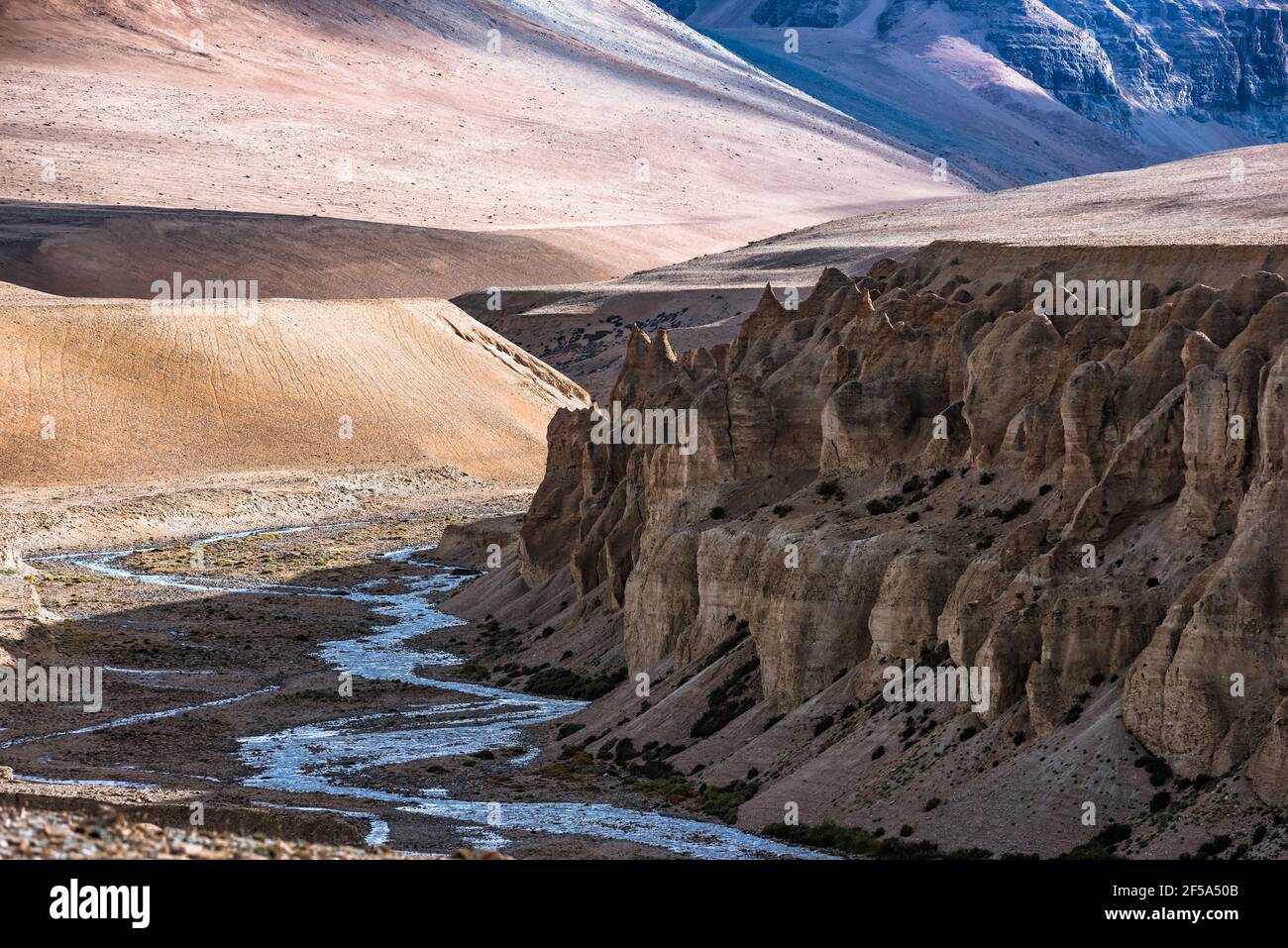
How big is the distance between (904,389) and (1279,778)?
871 inches

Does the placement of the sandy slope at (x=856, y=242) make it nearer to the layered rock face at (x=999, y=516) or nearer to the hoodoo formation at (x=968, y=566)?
the layered rock face at (x=999, y=516)

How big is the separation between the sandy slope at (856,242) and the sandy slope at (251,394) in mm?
18117

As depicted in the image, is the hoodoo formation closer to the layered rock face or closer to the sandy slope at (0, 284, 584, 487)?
the layered rock face

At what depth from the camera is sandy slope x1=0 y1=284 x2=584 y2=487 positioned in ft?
352

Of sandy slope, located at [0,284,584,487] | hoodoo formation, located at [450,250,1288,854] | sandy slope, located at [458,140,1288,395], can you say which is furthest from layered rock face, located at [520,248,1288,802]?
sandy slope, located at [458,140,1288,395]

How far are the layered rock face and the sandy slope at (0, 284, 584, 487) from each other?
4697 centimetres

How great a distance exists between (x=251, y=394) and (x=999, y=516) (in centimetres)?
7760

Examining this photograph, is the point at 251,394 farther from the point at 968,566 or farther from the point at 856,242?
the point at 968,566

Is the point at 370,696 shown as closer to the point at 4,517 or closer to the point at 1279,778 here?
the point at 1279,778

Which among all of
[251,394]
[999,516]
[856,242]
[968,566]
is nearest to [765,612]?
[999,516]

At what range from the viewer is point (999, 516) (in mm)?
43625
